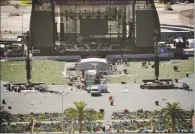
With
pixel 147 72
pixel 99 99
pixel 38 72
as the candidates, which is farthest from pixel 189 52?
pixel 38 72

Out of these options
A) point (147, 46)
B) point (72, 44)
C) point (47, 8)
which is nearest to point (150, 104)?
A: point (147, 46)

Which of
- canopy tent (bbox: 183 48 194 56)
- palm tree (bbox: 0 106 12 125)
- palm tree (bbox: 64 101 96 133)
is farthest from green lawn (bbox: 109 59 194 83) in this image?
palm tree (bbox: 0 106 12 125)

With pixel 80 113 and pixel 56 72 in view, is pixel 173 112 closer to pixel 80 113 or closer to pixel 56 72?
pixel 80 113

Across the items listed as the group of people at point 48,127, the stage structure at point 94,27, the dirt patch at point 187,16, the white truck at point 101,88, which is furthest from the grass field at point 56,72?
the group of people at point 48,127

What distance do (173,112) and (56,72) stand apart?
3155mm

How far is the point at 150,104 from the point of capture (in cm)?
1280

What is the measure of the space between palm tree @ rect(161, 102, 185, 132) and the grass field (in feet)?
3.15

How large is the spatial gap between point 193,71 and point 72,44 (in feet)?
10.7

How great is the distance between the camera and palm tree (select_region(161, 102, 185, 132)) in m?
12.4

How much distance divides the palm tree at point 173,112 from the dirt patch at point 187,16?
2258 mm

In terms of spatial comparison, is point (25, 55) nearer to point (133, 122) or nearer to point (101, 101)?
point (101, 101)

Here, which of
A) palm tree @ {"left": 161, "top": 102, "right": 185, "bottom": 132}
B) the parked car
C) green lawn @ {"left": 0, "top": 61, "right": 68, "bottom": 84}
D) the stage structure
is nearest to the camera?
palm tree @ {"left": 161, "top": 102, "right": 185, "bottom": 132}

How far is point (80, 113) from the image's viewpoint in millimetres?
12461

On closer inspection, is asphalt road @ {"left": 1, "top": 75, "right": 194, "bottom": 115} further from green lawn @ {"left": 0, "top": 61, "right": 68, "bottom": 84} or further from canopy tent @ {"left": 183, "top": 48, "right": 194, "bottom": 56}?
canopy tent @ {"left": 183, "top": 48, "right": 194, "bottom": 56}
